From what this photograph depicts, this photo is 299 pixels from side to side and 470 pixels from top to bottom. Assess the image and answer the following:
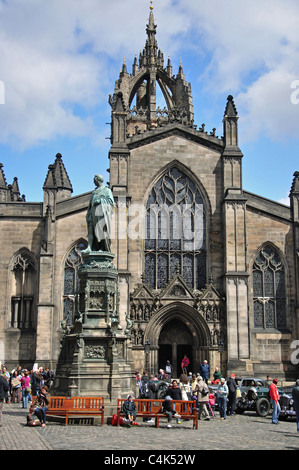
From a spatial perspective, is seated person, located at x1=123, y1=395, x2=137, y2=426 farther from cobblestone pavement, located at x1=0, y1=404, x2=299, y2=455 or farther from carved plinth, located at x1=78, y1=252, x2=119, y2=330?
carved plinth, located at x1=78, y1=252, x2=119, y2=330

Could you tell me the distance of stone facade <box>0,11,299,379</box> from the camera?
103 feet

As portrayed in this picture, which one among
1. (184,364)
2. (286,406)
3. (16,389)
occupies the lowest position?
(286,406)

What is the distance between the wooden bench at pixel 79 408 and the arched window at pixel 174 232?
17.5m

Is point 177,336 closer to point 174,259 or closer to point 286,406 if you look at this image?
→ point 174,259

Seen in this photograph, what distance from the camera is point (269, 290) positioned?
108ft

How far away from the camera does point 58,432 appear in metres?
14.0

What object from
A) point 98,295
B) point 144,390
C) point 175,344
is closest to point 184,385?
point 144,390

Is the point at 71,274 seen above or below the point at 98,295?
above

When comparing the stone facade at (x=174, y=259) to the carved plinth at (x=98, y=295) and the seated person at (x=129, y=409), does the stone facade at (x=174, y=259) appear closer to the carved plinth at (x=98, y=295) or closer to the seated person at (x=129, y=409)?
the carved plinth at (x=98, y=295)

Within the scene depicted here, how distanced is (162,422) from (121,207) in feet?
56.0

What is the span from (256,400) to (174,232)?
45.8 ft

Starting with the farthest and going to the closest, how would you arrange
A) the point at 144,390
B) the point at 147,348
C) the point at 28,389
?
the point at 147,348 → the point at 28,389 → the point at 144,390

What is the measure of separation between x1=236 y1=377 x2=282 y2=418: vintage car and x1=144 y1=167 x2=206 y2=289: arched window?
1112 centimetres
